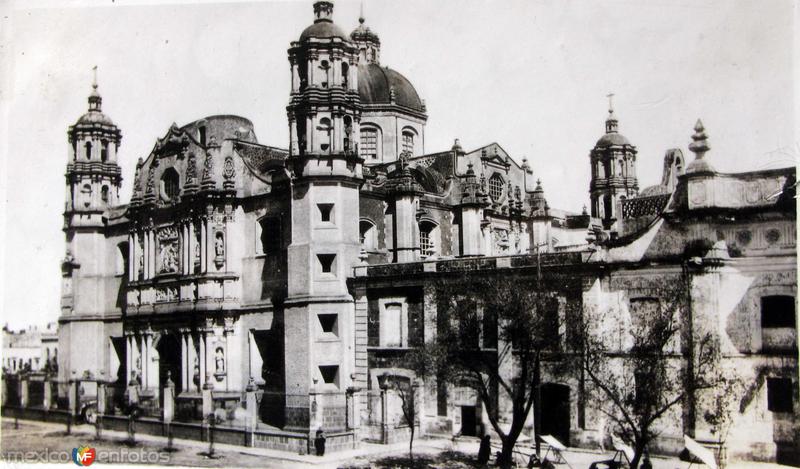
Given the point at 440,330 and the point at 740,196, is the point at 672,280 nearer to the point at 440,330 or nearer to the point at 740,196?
the point at 740,196

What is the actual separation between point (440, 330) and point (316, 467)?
22.2 feet

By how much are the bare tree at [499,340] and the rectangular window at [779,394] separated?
6.81 metres

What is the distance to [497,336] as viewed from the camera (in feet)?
104

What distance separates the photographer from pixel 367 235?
39.7 m

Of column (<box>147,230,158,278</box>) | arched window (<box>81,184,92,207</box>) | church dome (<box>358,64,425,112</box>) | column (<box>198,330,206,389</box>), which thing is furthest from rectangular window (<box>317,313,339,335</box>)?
arched window (<box>81,184,92,207</box>)

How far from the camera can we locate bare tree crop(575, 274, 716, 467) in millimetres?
25234

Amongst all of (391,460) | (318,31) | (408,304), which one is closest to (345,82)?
(318,31)

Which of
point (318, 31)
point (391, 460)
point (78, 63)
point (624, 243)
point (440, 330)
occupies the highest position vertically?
point (318, 31)

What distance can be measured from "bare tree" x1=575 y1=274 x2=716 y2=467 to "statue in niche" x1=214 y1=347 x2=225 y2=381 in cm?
1837

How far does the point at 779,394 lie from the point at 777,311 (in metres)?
2.62

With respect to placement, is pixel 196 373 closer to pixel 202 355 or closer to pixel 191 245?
pixel 202 355

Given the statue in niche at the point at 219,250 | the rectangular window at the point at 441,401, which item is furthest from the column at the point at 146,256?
the rectangular window at the point at 441,401

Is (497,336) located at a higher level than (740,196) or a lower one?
lower

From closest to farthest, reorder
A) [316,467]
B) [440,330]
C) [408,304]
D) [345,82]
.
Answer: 1. [316,467]
2. [440,330]
3. [408,304]
4. [345,82]
